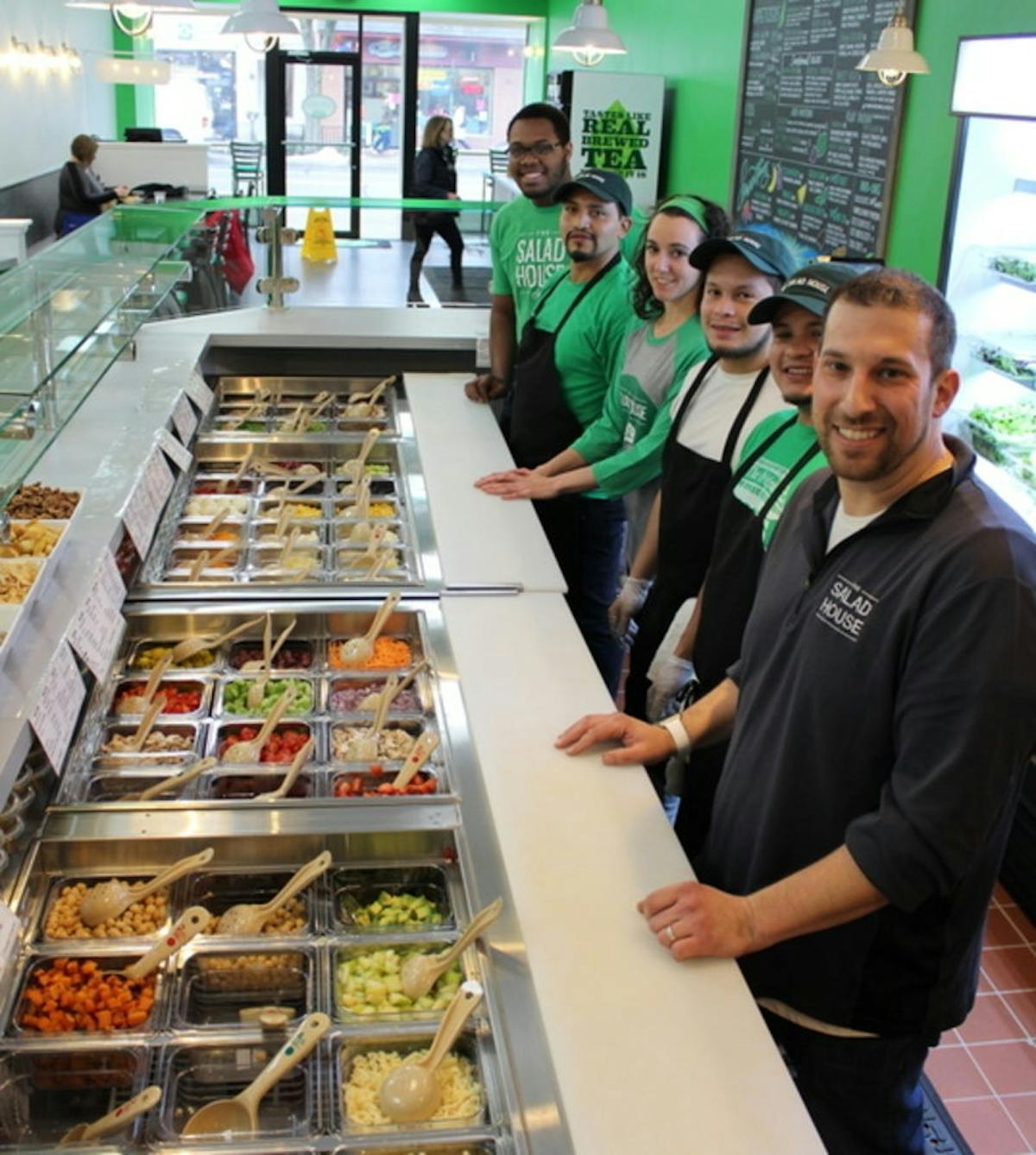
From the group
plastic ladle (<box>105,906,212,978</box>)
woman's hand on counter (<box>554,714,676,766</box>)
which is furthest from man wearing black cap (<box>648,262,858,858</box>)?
plastic ladle (<box>105,906,212,978</box>)

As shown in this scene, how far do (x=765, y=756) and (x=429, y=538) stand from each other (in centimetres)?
151

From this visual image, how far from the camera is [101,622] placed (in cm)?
240

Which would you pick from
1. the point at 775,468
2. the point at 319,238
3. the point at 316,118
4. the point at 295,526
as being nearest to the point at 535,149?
the point at 295,526

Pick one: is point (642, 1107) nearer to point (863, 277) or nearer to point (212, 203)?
point (863, 277)

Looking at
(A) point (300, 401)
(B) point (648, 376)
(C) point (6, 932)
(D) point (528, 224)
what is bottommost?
(C) point (6, 932)

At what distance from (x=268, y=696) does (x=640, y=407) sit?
4.54 ft

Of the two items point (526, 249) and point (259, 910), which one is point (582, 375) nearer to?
point (526, 249)

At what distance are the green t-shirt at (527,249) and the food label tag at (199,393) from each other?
105 cm

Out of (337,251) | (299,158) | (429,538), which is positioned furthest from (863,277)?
(299,158)

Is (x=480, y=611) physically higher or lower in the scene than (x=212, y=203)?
lower

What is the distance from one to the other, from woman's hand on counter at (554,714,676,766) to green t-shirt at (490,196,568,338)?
7.45ft

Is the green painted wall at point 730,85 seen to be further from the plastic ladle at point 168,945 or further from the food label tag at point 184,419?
the plastic ladle at point 168,945

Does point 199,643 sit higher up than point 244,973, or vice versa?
point 199,643

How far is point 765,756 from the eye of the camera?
191cm
